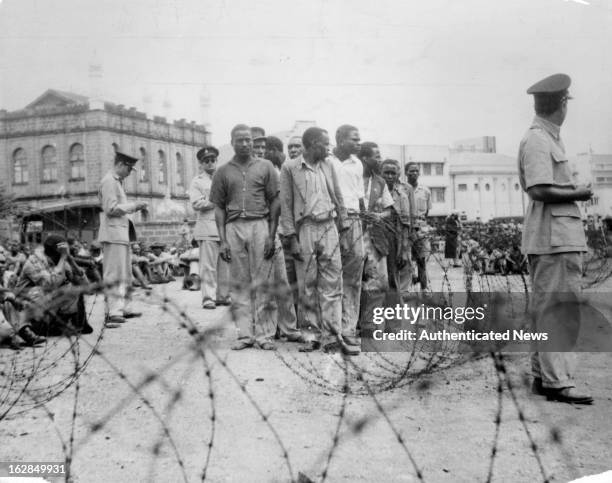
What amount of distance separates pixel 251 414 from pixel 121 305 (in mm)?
3136

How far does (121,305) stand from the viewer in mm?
6141

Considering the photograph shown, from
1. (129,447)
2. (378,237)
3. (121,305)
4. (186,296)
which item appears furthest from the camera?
(186,296)

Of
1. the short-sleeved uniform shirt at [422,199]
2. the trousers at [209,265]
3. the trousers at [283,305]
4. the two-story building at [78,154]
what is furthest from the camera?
the short-sleeved uniform shirt at [422,199]

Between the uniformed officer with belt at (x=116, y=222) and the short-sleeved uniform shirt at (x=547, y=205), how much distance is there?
11.2 ft

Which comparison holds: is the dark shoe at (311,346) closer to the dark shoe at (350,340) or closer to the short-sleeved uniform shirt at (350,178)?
the dark shoe at (350,340)

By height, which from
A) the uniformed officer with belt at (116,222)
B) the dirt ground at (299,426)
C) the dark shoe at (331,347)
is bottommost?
the dirt ground at (299,426)

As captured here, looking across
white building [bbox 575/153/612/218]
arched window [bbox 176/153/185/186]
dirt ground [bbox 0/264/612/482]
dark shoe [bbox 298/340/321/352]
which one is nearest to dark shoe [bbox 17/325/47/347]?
dirt ground [bbox 0/264/612/482]

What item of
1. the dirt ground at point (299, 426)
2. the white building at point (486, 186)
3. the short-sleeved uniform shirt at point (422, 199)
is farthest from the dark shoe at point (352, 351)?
the short-sleeved uniform shirt at point (422, 199)

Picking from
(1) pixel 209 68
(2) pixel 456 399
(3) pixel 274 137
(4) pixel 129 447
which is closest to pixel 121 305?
(3) pixel 274 137

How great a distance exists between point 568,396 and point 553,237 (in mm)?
954

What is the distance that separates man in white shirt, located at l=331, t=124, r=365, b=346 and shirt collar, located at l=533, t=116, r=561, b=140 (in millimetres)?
1680

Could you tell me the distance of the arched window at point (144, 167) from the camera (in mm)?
5630

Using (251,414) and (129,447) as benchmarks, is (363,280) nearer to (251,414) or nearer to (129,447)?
(251,414)

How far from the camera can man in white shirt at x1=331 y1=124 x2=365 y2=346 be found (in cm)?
521
